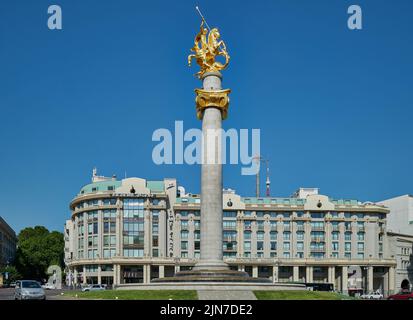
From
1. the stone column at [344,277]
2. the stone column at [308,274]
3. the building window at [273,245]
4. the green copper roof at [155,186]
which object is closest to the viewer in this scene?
the stone column at [344,277]

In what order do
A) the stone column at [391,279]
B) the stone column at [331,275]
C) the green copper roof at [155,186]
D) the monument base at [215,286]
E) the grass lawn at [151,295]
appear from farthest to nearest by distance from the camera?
the stone column at [391,279] < the green copper roof at [155,186] < the stone column at [331,275] < the monument base at [215,286] < the grass lawn at [151,295]

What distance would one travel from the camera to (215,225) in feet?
196

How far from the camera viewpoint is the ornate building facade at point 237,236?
5172 inches

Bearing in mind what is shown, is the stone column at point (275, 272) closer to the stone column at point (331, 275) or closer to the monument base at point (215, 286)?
the stone column at point (331, 275)

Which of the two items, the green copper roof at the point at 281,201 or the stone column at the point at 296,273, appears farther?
the green copper roof at the point at 281,201

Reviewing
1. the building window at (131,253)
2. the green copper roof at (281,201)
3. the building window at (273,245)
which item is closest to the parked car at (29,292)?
the building window at (131,253)

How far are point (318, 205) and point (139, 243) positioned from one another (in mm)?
40950

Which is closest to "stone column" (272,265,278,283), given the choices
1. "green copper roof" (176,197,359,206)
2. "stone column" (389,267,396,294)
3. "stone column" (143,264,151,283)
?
"green copper roof" (176,197,359,206)

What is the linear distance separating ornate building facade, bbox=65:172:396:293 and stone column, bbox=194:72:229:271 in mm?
71536

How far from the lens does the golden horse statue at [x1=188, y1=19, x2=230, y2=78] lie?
6500 centimetres

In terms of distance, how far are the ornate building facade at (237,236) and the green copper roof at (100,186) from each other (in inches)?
9.8

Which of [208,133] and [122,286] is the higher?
[208,133]
